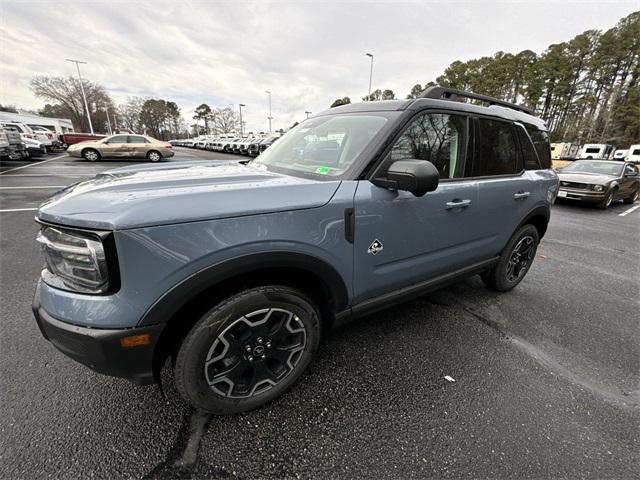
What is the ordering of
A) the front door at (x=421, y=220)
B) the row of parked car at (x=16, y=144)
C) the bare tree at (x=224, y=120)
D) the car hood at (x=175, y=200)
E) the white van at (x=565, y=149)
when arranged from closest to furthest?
the car hood at (x=175, y=200)
the front door at (x=421, y=220)
the row of parked car at (x=16, y=144)
the white van at (x=565, y=149)
the bare tree at (x=224, y=120)

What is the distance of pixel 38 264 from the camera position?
3.58 meters

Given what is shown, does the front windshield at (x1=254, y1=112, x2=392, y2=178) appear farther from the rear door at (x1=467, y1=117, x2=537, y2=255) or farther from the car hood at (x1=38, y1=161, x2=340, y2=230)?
the rear door at (x1=467, y1=117, x2=537, y2=255)

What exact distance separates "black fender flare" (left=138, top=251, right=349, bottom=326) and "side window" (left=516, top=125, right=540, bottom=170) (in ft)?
8.35

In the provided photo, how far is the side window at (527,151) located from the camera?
116 inches

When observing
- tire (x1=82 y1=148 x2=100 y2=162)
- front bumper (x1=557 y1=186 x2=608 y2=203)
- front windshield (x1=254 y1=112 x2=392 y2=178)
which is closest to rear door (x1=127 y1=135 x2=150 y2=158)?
tire (x1=82 y1=148 x2=100 y2=162)

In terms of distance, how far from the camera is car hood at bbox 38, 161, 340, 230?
1.27 metres

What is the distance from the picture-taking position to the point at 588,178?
8.92 m

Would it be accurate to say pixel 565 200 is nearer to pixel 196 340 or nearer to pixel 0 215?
pixel 196 340

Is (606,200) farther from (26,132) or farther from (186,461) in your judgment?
(26,132)

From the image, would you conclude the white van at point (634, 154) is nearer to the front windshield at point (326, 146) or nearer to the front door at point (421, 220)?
the front door at point (421, 220)

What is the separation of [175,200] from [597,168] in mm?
13028

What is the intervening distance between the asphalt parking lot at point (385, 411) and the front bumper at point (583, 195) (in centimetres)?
788

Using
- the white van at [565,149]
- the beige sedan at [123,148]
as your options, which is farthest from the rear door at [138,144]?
the white van at [565,149]

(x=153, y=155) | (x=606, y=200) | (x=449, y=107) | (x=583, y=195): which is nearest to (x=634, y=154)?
(x=606, y=200)
